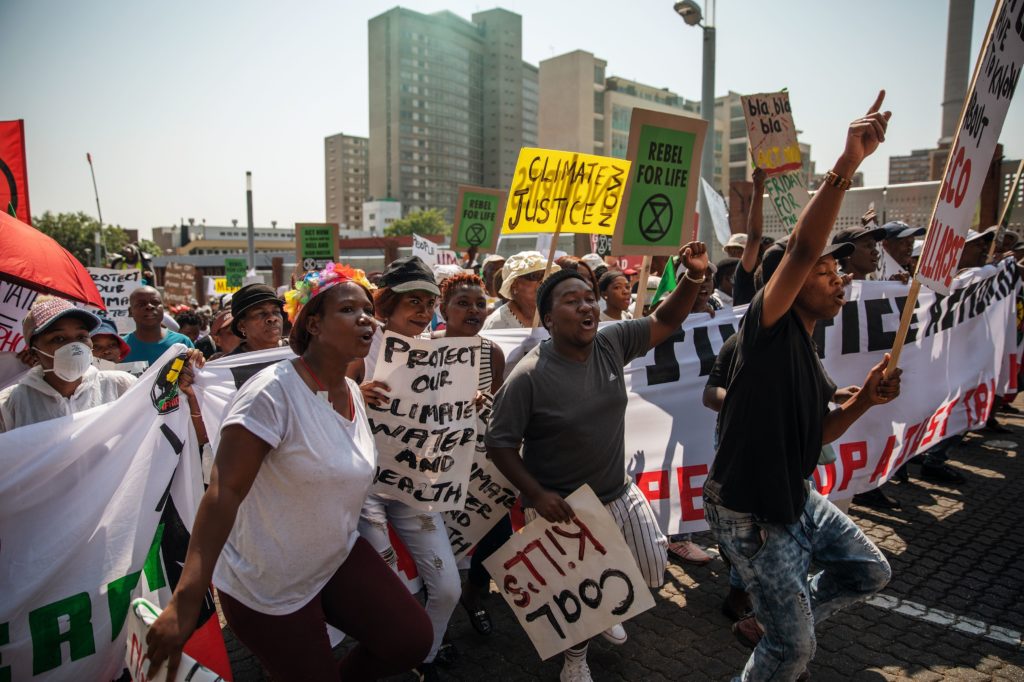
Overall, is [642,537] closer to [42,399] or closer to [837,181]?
[837,181]

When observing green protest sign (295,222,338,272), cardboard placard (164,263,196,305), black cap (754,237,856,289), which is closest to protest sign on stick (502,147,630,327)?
black cap (754,237,856,289)

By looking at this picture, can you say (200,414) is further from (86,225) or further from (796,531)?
(86,225)

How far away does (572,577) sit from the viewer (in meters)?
3.25

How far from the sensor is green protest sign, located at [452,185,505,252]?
1209 cm

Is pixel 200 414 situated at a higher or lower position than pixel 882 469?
higher

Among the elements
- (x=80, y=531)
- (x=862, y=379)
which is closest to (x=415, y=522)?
(x=80, y=531)

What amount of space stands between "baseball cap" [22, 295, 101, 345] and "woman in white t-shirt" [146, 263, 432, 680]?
4.79 ft

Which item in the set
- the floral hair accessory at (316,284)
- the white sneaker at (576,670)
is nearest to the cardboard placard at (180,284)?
the floral hair accessory at (316,284)

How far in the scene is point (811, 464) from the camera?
3041mm

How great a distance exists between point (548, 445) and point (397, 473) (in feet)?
2.74

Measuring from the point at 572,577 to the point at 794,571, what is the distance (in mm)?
993

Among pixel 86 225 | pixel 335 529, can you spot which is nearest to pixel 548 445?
pixel 335 529

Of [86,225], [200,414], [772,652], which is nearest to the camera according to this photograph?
[772,652]

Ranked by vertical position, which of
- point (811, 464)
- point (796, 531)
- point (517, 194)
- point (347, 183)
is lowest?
point (796, 531)
